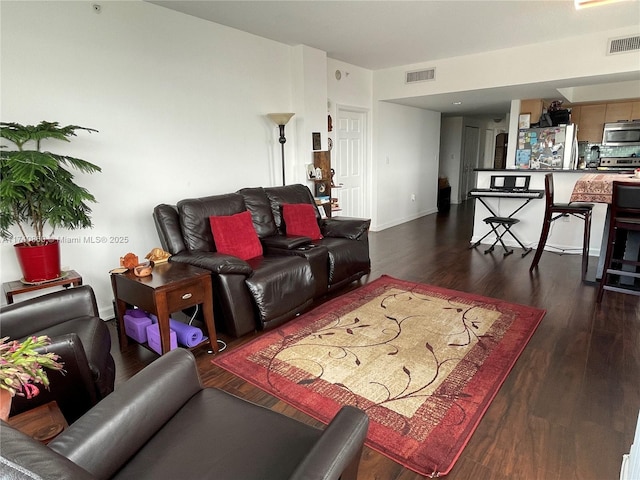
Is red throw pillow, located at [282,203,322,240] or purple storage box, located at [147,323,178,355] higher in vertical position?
red throw pillow, located at [282,203,322,240]

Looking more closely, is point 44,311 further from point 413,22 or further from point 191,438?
point 413,22

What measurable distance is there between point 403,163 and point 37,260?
19.5 ft

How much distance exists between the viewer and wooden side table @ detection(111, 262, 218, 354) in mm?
2316

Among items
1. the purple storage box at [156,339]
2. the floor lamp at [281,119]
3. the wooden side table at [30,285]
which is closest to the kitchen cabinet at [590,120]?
the floor lamp at [281,119]

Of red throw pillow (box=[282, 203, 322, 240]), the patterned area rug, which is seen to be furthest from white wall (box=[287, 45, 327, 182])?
the patterned area rug

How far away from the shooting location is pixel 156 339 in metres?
2.47

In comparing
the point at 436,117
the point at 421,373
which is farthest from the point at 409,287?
the point at 436,117

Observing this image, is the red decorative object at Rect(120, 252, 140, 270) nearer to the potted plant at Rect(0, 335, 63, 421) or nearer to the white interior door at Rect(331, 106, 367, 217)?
the potted plant at Rect(0, 335, 63, 421)

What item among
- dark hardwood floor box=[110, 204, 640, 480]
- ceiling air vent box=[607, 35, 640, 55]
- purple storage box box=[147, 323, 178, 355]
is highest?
ceiling air vent box=[607, 35, 640, 55]

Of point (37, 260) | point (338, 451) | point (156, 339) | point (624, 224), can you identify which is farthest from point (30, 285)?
point (624, 224)

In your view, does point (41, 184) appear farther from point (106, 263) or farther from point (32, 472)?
point (32, 472)

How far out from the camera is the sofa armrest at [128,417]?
3.47ft

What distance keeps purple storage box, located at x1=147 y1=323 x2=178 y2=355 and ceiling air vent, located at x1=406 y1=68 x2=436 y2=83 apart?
15.8ft

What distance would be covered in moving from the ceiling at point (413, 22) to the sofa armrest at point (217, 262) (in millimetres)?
2178
